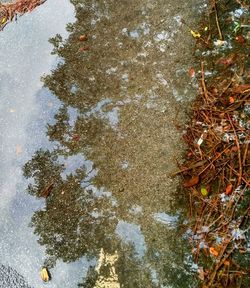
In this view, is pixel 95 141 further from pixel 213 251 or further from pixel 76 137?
pixel 213 251

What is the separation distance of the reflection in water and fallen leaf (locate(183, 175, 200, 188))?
90mm

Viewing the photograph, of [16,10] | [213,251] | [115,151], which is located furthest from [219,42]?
[16,10]

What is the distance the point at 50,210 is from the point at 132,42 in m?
1.88

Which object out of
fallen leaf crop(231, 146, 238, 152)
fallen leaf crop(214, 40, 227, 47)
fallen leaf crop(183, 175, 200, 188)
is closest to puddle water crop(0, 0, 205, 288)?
fallen leaf crop(183, 175, 200, 188)

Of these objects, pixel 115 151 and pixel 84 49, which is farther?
pixel 84 49

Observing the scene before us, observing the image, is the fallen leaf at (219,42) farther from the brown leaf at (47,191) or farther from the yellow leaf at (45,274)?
the yellow leaf at (45,274)

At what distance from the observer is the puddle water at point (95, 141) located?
2693 mm

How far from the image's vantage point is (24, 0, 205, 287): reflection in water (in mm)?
2664

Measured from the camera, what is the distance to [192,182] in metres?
2.78

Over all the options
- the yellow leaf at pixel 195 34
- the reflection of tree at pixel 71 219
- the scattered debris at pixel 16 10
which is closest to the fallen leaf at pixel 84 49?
the scattered debris at pixel 16 10

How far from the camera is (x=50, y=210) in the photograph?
293cm

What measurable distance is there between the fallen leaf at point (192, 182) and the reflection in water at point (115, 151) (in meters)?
0.09

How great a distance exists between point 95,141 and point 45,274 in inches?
45.8

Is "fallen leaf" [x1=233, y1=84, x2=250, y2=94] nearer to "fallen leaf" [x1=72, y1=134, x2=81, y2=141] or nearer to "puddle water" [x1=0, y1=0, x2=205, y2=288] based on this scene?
"puddle water" [x1=0, y1=0, x2=205, y2=288]
